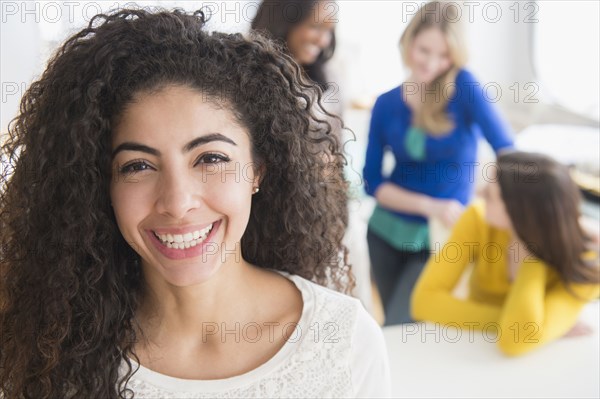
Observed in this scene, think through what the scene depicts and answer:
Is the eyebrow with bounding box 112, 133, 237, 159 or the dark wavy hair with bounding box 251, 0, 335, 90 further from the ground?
the dark wavy hair with bounding box 251, 0, 335, 90

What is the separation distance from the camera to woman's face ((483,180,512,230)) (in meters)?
1.97

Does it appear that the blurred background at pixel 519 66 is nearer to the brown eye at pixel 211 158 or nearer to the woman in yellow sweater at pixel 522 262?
the woman in yellow sweater at pixel 522 262

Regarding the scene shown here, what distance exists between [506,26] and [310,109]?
8.01ft

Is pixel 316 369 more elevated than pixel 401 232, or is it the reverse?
pixel 401 232

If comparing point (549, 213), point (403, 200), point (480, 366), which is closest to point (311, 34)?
→ point (403, 200)

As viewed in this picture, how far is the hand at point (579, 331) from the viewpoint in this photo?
1787 millimetres

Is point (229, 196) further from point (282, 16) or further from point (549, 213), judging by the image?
point (549, 213)

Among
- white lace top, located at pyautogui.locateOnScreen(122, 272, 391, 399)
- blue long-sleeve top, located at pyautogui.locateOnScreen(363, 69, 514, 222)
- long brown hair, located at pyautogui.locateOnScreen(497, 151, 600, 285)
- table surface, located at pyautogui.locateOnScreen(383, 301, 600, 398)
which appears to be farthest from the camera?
blue long-sleeve top, located at pyautogui.locateOnScreen(363, 69, 514, 222)

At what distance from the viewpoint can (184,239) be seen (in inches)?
42.4

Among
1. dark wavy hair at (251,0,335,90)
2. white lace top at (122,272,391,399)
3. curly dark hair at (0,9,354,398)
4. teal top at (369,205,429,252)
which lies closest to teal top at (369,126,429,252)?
teal top at (369,205,429,252)

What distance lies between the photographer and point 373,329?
1.23 m

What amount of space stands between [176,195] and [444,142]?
1318 millimetres

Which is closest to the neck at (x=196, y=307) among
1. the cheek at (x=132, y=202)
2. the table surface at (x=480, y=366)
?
the cheek at (x=132, y=202)

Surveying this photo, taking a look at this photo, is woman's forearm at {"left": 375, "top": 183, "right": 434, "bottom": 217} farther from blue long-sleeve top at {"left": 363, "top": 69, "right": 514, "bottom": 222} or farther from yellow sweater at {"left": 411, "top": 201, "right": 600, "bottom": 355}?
yellow sweater at {"left": 411, "top": 201, "right": 600, "bottom": 355}
